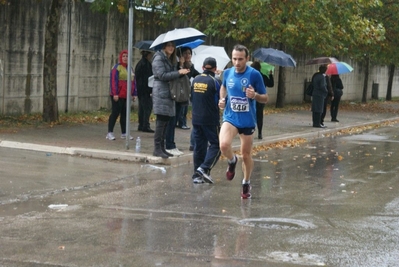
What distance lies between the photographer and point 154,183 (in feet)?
37.7

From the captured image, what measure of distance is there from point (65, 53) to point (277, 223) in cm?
1327

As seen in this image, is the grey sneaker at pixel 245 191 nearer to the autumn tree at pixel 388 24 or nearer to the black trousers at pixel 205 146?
the black trousers at pixel 205 146

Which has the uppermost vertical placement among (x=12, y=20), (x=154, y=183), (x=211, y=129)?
(x=12, y=20)

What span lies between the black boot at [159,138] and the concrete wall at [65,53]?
5008 mm

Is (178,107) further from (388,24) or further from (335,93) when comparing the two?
(388,24)

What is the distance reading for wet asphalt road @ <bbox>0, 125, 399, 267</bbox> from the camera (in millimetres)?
6953

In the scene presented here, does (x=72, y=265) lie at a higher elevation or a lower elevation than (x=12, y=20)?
lower

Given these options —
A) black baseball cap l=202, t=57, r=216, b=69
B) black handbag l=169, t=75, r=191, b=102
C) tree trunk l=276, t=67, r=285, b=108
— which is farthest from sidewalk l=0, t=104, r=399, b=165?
tree trunk l=276, t=67, r=285, b=108

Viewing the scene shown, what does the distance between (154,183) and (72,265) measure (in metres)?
5.09

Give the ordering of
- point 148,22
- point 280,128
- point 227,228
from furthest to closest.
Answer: point 148,22
point 280,128
point 227,228

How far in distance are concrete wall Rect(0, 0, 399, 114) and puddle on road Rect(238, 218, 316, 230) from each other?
31.6 ft

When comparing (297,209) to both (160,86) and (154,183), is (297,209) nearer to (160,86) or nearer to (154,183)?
(154,183)

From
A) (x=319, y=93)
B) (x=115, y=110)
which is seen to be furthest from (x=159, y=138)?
(x=319, y=93)

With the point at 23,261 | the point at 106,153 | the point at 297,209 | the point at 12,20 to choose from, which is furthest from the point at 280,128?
the point at 23,261
